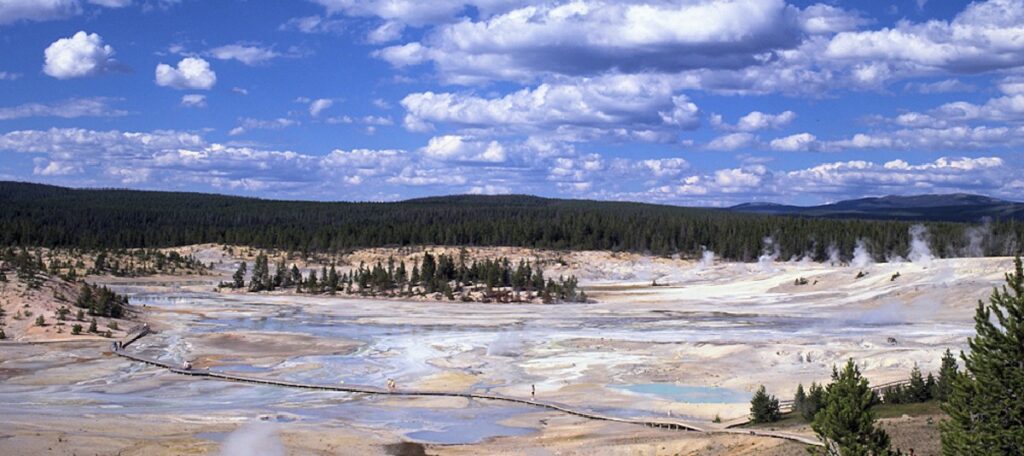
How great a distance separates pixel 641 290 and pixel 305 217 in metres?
94.8

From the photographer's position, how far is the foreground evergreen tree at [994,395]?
16250mm

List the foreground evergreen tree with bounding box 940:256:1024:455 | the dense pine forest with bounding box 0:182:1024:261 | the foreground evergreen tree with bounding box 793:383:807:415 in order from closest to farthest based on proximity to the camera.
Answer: the foreground evergreen tree with bounding box 940:256:1024:455, the foreground evergreen tree with bounding box 793:383:807:415, the dense pine forest with bounding box 0:182:1024:261

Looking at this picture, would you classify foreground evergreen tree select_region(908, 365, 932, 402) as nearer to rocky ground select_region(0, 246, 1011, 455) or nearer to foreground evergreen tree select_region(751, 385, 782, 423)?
rocky ground select_region(0, 246, 1011, 455)

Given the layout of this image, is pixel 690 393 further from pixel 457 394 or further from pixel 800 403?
pixel 457 394

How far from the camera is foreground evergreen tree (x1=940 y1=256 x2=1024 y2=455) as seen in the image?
53.3 ft

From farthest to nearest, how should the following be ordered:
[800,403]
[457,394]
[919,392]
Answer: [457,394], [919,392], [800,403]

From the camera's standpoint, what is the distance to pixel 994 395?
1655 centimetres

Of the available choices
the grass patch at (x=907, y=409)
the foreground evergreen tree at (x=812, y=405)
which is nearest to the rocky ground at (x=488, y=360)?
the grass patch at (x=907, y=409)

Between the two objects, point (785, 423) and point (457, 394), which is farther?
point (457, 394)

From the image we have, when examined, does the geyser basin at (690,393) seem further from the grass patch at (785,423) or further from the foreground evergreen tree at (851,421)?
the foreground evergreen tree at (851,421)

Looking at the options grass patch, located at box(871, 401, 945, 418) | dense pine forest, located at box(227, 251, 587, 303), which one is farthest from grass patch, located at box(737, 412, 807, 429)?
dense pine forest, located at box(227, 251, 587, 303)

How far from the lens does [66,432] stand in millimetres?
29141

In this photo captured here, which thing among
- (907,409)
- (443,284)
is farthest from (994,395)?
(443,284)

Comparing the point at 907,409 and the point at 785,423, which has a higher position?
the point at 907,409
